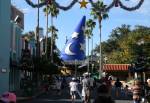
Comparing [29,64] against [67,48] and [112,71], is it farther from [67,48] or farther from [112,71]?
[112,71]

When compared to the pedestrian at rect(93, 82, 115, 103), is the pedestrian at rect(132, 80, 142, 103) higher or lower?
lower

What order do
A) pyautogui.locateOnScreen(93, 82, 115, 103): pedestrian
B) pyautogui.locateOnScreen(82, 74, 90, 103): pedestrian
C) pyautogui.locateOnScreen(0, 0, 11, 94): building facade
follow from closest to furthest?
pyautogui.locateOnScreen(93, 82, 115, 103): pedestrian < pyautogui.locateOnScreen(82, 74, 90, 103): pedestrian < pyautogui.locateOnScreen(0, 0, 11, 94): building facade

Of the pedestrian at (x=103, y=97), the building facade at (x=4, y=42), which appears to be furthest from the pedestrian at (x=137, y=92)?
the building facade at (x=4, y=42)

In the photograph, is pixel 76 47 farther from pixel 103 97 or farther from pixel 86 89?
pixel 103 97

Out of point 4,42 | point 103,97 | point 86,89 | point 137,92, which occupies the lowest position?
point 86,89

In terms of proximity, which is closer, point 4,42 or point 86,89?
point 86,89

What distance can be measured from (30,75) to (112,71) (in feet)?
93.8

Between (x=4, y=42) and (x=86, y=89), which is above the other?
(x=4, y=42)

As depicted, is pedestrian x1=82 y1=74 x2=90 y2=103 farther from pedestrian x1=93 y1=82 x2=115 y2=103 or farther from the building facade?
pedestrian x1=93 y1=82 x2=115 y2=103

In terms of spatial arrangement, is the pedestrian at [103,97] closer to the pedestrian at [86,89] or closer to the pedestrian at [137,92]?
the pedestrian at [137,92]

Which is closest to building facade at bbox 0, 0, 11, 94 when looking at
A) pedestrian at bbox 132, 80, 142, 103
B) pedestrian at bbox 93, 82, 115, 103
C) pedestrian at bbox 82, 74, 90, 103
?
pedestrian at bbox 82, 74, 90, 103

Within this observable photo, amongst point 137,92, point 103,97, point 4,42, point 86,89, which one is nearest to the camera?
point 103,97

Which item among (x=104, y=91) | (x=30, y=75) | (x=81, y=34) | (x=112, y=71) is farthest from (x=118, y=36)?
(x=104, y=91)

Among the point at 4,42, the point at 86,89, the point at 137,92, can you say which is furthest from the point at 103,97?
the point at 4,42
